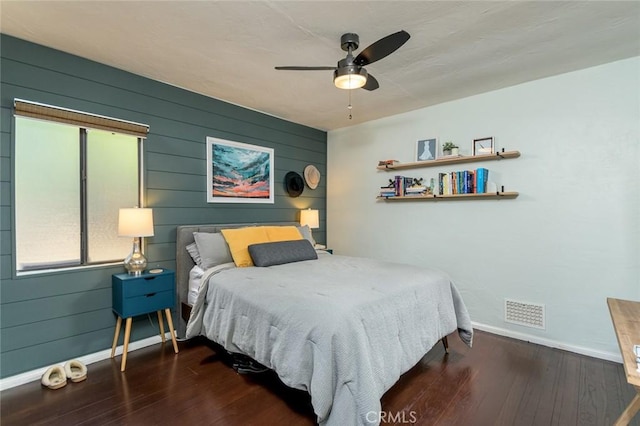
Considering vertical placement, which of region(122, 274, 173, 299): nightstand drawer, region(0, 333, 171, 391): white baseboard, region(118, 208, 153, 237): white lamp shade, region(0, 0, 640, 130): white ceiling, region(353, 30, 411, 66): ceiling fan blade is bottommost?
region(0, 333, 171, 391): white baseboard

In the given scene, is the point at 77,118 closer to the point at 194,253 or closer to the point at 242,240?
the point at 194,253

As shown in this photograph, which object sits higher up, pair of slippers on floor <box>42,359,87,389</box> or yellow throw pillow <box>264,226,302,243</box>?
yellow throw pillow <box>264,226,302,243</box>

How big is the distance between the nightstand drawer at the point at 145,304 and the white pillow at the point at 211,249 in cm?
42

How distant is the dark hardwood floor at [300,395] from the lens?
6.24 ft

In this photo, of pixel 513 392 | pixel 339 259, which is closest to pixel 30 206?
pixel 339 259

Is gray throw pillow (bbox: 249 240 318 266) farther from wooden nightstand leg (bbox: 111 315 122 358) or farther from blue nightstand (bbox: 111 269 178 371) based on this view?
wooden nightstand leg (bbox: 111 315 122 358)

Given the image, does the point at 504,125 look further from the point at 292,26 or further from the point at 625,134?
→ the point at 292,26

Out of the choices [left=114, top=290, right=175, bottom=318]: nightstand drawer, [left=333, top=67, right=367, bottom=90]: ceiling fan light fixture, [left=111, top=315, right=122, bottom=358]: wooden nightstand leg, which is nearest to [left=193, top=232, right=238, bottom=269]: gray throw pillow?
[left=114, top=290, right=175, bottom=318]: nightstand drawer

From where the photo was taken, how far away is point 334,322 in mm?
1686

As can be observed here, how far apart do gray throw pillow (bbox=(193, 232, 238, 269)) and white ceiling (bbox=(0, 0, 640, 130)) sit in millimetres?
1595

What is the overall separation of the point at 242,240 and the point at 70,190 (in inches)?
59.9

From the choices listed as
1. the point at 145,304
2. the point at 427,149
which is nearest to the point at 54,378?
the point at 145,304

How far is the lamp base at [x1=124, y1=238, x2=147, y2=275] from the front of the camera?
Answer: 2.70 meters

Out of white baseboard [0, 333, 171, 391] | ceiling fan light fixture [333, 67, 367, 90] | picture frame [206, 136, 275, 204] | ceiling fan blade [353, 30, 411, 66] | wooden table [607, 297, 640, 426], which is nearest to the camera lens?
wooden table [607, 297, 640, 426]
